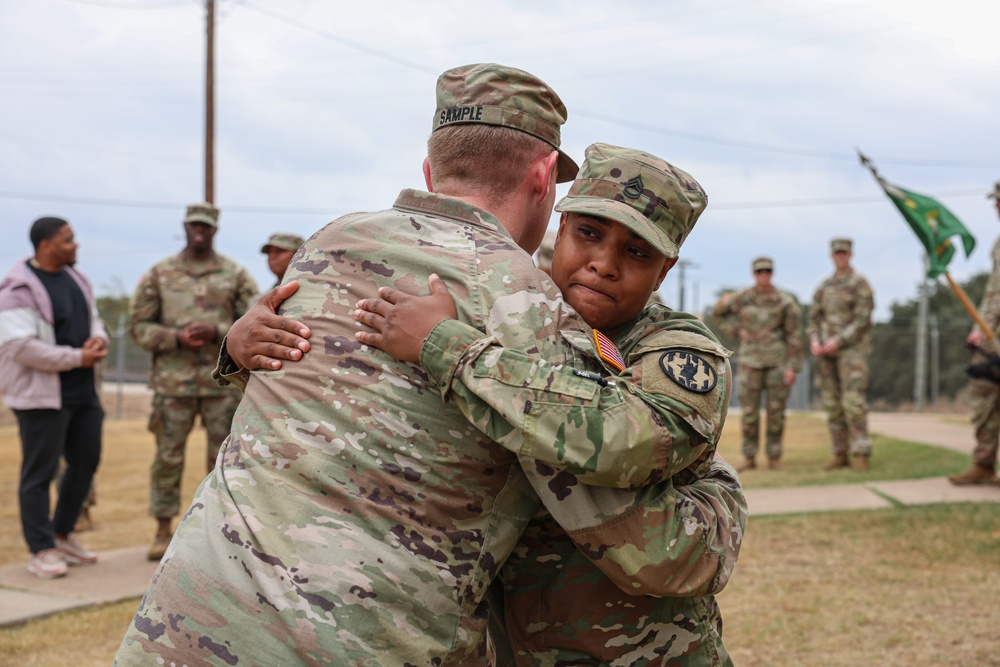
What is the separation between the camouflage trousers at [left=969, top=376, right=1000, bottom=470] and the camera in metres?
9.15

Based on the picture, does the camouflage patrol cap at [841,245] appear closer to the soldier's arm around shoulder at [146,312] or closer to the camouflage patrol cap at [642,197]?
the soldier's arm around shoulder at [146,312]

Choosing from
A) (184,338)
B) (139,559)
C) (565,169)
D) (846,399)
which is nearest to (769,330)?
(846,399)

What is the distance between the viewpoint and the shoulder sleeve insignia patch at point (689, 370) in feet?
6.65

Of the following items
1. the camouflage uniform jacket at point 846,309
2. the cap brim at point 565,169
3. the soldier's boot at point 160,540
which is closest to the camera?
the cap brim at point 565,169

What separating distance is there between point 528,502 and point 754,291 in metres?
11.1

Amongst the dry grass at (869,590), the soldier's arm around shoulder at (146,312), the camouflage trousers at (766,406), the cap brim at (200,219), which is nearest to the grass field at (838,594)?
the dry grass at (869,590)

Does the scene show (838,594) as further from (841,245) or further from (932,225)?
(841,245)

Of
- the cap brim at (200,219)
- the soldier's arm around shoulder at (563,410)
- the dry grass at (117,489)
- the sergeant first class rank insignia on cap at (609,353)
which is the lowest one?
the dry grass at (117,489)

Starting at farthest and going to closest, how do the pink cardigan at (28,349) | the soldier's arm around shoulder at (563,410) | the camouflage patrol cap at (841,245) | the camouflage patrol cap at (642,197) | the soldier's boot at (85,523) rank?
the camouflage patrol cap at (841,245)
the soldier's boot at (85,523)
the pink cardigan at (28,349)
the camouflage patrol cap at (642,197)
the soldier's arm around shoulder at (563,410)

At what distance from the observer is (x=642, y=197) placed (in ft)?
7.60

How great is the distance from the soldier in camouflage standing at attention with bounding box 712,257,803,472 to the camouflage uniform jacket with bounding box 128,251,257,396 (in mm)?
6806

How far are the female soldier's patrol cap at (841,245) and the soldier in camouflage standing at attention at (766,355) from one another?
3.10ft

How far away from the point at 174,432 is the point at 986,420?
694 centimetres

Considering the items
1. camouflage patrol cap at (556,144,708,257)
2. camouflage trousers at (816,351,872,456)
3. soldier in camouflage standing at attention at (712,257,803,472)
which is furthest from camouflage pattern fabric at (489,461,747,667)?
soldier in camouflage standing at attention at (712,257,803,472)
